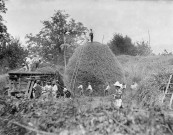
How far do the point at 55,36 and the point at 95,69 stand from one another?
21423 mm

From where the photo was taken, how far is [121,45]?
3906 centimetres

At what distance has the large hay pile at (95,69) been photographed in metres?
17.6

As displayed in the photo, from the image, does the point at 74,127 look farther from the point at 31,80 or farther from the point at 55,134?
the point at 31,80

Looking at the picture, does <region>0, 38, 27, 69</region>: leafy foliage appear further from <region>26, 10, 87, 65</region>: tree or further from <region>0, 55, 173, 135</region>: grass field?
<region>0, 55, 173, 135</region>: grass field

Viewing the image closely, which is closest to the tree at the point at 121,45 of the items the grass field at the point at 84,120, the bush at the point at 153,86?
the bush at the point at 153,86

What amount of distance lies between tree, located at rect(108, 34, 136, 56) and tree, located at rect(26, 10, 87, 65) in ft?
18.7

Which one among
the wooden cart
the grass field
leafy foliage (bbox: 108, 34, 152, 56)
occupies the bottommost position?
the grass field

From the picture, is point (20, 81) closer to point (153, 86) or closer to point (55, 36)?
point (153, 86)

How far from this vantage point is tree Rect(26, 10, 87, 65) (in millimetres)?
37031

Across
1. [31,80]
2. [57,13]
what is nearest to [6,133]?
[31,80]

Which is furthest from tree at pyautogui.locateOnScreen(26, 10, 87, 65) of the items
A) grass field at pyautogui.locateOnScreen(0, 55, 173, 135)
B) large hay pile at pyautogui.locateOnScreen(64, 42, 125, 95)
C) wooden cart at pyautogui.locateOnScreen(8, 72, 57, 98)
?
grass field at pyautogui.locateOnScreen(0, 55, 173, 135)

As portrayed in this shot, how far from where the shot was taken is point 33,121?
344 cm

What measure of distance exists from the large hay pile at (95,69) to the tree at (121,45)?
66.9 ft

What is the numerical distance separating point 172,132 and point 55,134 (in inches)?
62.0
